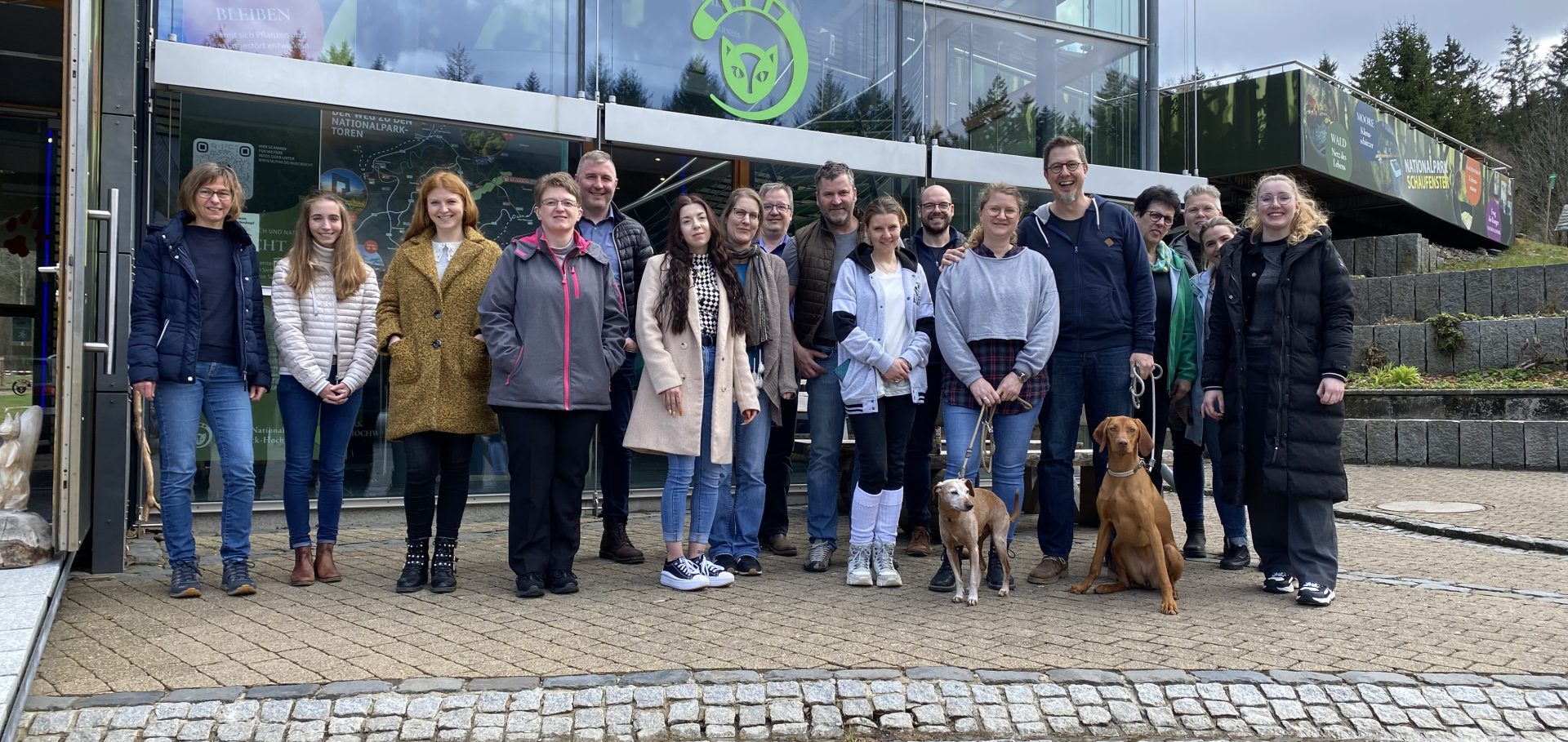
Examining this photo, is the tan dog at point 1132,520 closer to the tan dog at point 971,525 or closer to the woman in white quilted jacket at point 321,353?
the tan dog at point 971,525

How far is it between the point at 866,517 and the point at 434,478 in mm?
2123

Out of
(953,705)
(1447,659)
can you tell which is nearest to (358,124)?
(953,705)

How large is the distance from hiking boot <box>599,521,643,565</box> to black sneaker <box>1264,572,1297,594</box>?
3258 millimetres

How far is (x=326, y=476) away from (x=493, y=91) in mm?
3327

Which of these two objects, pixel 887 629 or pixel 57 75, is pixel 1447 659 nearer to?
pixel 887 629

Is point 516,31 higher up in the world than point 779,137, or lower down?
higher up

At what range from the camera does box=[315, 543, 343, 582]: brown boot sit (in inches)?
216

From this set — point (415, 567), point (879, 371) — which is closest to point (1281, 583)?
point (879, 371)

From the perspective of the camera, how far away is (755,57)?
881 cm

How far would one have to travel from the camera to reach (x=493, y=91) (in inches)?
303

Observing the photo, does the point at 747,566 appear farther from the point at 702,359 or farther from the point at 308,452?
the point at 308,452

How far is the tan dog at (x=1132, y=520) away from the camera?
16.9 ft

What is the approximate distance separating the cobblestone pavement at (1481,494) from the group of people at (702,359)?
3487 mm

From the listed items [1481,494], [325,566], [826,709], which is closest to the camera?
[826,709]
